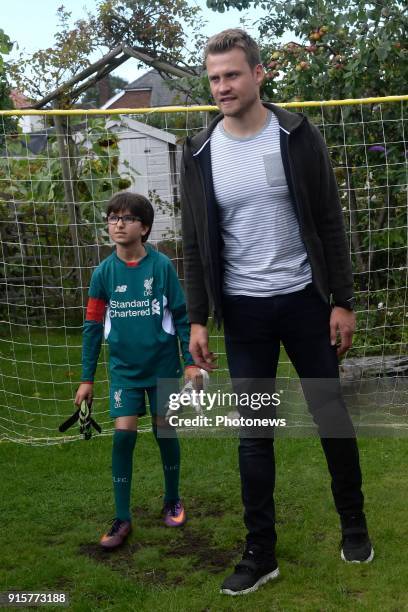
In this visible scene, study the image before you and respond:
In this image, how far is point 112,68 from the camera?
13180 mm

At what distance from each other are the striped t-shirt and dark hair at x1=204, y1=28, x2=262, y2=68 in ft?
0.69

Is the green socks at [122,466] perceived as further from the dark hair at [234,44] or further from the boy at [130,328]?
the dark hair at [234,44]

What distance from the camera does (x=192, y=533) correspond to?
3715 mm

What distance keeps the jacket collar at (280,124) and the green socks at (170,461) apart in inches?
50.7

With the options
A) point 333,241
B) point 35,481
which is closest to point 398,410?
point 35,481

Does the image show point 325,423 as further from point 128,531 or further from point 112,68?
point 112,68

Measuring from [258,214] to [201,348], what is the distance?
0.52m

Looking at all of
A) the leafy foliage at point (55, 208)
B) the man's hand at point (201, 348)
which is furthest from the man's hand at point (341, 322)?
the leafy foliage at point (55, 208)

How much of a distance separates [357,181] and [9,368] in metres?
3.23

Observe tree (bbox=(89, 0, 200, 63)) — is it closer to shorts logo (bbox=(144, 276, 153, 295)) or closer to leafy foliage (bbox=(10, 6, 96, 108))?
leafy foliage (bbox=(10, 6, 96, 108))

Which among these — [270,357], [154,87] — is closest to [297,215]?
[270,357]

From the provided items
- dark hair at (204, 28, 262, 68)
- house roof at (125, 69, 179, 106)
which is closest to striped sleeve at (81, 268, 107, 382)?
dark hair at (204, 28, 262, 68)

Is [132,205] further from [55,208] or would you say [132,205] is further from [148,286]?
[55,208]

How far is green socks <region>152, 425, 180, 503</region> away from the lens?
12.4ft
